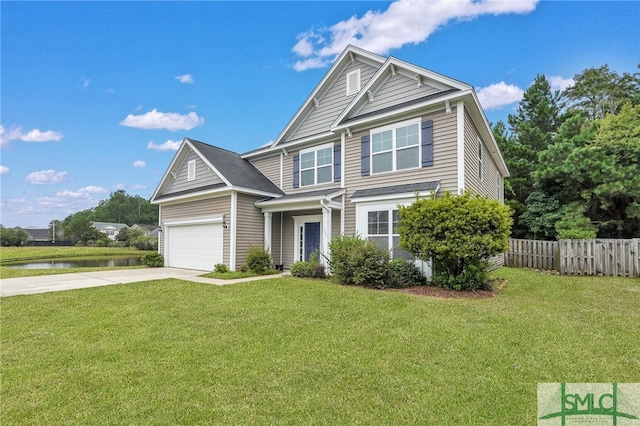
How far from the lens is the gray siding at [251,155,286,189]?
1524 centimetres

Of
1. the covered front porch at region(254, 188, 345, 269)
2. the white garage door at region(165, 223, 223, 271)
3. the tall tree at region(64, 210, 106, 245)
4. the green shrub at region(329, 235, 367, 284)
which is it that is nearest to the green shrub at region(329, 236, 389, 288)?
the green shrub at region(329, 235, 367, 284)

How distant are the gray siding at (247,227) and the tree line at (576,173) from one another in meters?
13.5

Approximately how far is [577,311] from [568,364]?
322 centimetres

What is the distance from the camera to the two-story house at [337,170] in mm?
9938

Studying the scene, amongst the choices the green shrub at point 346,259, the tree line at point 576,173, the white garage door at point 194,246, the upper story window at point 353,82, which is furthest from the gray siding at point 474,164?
the white garage door at point 194,246

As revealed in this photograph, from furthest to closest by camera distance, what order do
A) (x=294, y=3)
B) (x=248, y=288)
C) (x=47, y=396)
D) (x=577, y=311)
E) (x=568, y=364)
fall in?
1. (x=294, y=3)
2. (x=248, y=288)
3. (x=577, y=311)
4. (x=568, y=364)
5. (x=47, y=396)

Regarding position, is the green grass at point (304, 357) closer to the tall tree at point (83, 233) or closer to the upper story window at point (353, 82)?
the upper story window at point (353, 82)

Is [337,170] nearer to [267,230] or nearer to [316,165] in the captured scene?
[316,165]

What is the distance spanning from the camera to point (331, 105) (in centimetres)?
1384

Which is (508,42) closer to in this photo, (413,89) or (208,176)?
(413,89)

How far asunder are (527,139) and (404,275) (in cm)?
1851

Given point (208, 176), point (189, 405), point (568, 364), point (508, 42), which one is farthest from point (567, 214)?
point (189, 405)

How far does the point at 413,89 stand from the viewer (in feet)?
35.9

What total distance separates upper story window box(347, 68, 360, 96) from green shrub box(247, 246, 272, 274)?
749cm
